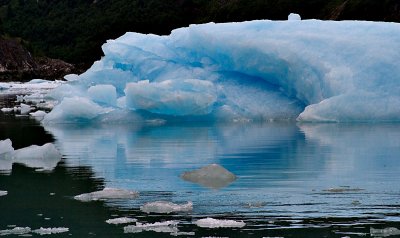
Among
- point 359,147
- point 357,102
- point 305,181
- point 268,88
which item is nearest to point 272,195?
point 305,181

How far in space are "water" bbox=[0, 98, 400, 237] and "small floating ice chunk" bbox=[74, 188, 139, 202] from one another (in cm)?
13

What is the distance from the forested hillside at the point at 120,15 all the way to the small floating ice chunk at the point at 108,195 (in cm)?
6134

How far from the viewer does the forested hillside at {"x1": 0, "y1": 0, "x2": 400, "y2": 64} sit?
77.5m

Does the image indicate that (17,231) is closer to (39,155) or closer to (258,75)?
(39,155)

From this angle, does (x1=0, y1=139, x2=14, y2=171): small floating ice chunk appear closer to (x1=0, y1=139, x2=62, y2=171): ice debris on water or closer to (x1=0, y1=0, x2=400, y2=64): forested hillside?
(x1=0, y1=139, x2=62, y2=171): ice debris on water

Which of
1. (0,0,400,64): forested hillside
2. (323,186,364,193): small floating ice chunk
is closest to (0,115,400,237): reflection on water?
(323,186,364,193): small floating ice chunk

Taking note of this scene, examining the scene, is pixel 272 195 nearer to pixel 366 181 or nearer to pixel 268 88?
pixel 366 181

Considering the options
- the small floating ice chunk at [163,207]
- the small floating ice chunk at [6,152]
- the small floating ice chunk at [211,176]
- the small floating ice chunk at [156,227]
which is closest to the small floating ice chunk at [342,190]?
the small floating ice chunk at [211,176]

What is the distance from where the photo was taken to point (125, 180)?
7977 millimetres

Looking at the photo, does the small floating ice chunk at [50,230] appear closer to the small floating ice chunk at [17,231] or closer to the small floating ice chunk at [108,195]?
the small floating ice chunk at [17,231]

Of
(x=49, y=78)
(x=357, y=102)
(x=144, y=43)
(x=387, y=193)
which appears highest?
(x=49, y=78)

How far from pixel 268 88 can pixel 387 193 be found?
30.4 ft

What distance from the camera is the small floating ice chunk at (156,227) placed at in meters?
5.51

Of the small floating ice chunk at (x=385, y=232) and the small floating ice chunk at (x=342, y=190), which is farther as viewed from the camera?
the small floating ice chunk at (x=342, y=190)
